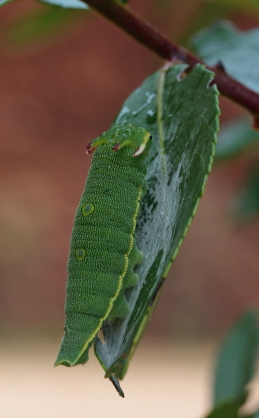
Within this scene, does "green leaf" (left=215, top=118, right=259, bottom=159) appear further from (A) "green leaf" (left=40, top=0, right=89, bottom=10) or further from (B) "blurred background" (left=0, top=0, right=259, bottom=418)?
(B) "blurred background" (left=0, top=0, right=259, bottom=418)

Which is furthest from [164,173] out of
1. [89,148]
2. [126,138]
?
[89,148]

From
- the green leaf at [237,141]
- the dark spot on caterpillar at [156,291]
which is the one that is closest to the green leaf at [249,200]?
the green leaf at [237,141]

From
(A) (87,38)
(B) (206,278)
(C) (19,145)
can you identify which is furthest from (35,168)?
(B) (206,278)

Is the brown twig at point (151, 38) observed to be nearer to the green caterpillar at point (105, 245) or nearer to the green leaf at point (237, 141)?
the green caterpillar at point (105, 245)

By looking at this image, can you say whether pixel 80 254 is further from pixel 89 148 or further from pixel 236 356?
pixel 236 356

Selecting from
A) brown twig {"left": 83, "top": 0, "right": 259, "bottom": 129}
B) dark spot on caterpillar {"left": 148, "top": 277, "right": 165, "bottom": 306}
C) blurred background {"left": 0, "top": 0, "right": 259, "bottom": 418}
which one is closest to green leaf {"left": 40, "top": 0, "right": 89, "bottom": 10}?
brown twig {"left": 83, "top": 0, "right": 259, "bottom": 129}
